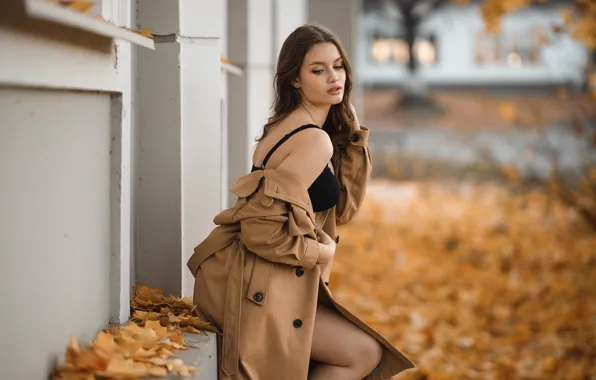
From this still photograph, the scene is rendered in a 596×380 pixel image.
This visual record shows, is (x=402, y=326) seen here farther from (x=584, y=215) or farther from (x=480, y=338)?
(x=584, y=215)

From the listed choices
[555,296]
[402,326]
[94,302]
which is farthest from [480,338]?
[94,302]

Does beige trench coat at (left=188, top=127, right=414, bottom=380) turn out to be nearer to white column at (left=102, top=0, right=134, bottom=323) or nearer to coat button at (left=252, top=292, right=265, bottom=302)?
coat button at (left=252, top=292, right=265, bottom=302)

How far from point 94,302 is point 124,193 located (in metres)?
0.42

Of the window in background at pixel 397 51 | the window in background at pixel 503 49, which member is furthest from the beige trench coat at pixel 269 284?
the window in background at pixel 503 49

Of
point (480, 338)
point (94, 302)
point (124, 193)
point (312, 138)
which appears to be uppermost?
point (312, 138)

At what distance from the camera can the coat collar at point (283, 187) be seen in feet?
9.73

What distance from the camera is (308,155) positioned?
3.03 metres

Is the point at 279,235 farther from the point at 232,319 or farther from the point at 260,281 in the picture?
the point at 232,319

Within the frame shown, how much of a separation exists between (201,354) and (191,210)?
100 cm

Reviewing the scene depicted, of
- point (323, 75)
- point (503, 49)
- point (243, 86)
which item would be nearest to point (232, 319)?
point (323, 75)

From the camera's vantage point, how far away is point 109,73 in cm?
290

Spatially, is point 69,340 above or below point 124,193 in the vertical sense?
below

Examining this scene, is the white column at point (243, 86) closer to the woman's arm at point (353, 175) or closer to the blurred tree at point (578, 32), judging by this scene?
the woman's arm at point (353, 175)

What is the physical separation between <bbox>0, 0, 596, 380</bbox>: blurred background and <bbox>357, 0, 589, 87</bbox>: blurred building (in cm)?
1122
